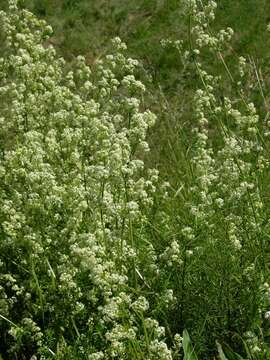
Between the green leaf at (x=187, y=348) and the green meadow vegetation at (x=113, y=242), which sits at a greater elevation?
the green meadow vegetation at (x=113, y=242)

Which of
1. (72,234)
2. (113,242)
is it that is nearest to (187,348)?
(113,242)

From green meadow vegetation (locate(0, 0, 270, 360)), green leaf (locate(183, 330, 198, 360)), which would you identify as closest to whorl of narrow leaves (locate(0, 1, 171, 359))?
green meadow vegetation (locate(0, 0, 270, 360))

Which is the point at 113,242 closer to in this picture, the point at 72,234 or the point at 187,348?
the point at 72,234

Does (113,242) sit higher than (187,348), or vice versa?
(113,242)

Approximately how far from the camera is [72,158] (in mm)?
3795

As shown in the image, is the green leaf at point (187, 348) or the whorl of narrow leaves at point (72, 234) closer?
the whorl of narrow leaves at point (72, 234)

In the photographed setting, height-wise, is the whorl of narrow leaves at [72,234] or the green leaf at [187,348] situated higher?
the whorl of narrow leaves at [72,234]

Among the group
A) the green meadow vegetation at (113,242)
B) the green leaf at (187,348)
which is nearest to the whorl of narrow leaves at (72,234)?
the green meadow vegetation at (113,242)

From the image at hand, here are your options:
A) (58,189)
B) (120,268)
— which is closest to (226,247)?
(120,268)

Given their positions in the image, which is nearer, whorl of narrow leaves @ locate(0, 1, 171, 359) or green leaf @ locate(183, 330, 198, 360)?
whorl of narrow leaves @ locate(0, 1, 171, 359)

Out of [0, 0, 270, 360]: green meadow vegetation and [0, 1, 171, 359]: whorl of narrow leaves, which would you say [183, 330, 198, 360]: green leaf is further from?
[0, 1, 171, 359]: whorl of narrow leaves

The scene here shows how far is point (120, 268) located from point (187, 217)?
78cm

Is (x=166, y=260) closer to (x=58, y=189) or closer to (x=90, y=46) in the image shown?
(x=58, y=189)

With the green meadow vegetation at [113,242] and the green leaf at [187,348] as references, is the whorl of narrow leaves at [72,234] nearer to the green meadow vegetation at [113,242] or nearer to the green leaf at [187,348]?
the green meadow vegetation at [113,242]
